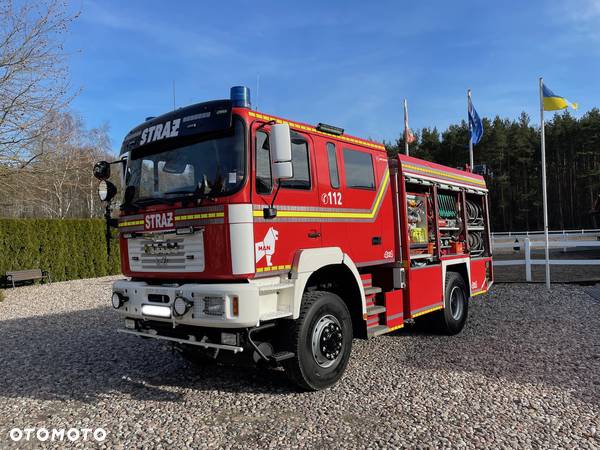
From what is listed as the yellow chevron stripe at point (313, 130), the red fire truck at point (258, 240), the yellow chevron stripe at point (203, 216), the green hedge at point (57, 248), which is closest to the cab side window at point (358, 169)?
the red fire truck at point (258, 240)

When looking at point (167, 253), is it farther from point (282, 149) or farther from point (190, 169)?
point (282, 149)

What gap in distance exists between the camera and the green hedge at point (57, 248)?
47.5ft

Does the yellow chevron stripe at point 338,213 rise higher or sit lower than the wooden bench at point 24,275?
higher

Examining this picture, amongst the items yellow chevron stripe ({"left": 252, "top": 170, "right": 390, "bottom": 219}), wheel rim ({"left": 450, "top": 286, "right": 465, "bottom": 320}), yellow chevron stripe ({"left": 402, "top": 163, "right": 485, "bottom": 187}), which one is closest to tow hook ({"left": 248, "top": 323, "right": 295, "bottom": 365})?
yellow chevron stripe ({"left": 252, "top": 170, "right": 390, "bottom": 219})

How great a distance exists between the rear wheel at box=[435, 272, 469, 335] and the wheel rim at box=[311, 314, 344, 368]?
2725mm

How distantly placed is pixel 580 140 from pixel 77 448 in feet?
179

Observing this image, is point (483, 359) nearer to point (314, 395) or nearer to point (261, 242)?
point (314, 395)

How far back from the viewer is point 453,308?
7.17 m

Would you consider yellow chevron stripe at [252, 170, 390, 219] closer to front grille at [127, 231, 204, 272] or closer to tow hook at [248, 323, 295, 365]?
front grille at [127, 231, 204, 272]

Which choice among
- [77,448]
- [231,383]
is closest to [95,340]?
[231,383]

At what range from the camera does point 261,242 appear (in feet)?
13.3

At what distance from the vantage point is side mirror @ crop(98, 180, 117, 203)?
5.05 metres

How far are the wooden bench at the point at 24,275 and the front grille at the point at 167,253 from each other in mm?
11569

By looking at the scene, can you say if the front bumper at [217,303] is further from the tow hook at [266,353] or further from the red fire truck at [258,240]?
the tow hook at [266,353]
